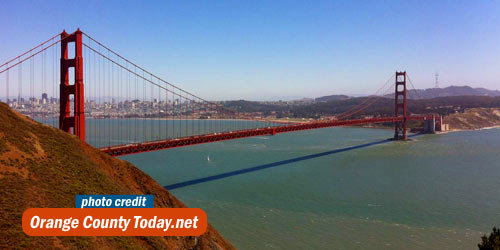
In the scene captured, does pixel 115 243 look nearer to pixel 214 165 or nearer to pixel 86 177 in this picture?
pixel 86 177

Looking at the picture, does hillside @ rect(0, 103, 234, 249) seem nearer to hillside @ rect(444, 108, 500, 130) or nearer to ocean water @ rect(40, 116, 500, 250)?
ocean water @ rect(40, 116, 500, 250)

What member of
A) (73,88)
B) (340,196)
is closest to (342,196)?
(340,196)

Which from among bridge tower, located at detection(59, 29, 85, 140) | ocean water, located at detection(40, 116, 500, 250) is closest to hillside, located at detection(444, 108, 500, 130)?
ocean water, located at detection(40, 116, 500, 250)

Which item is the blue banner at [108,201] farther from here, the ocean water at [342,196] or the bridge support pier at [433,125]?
the bridge support pier at [433,125]

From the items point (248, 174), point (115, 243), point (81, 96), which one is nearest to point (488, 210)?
point (248, 174)

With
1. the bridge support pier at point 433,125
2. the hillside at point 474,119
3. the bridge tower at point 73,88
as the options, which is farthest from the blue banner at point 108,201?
the hillside at point 474,119

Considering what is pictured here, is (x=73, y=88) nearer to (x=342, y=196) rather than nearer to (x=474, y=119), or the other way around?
(x=342, y=196)
